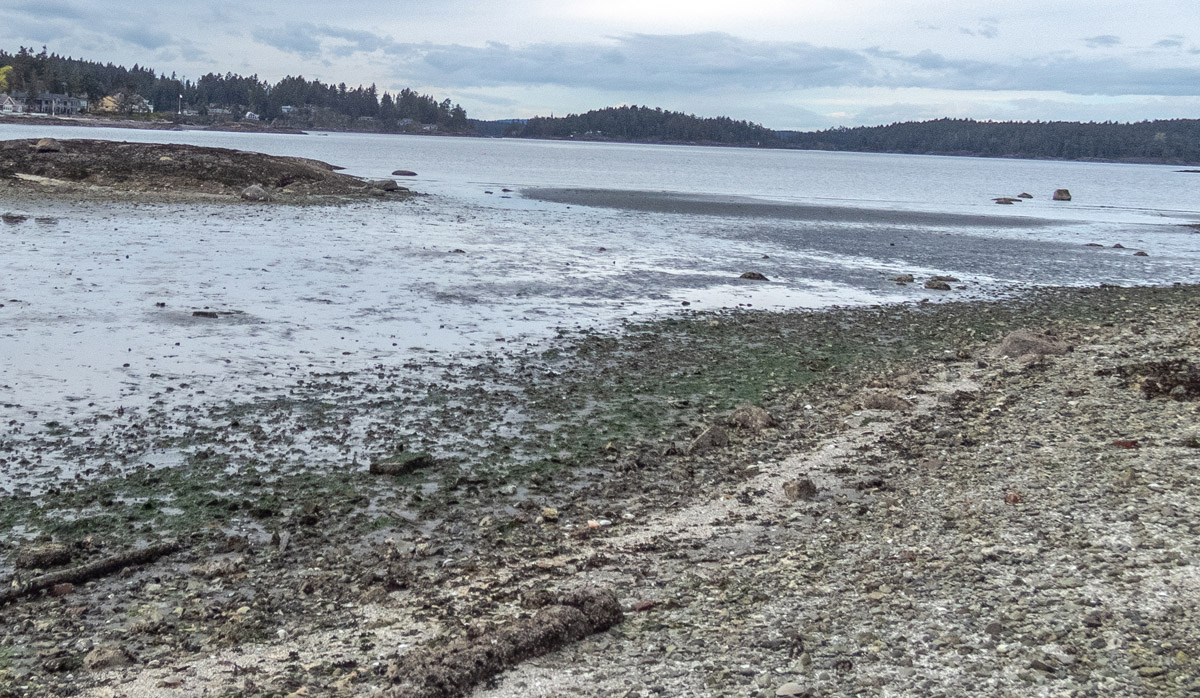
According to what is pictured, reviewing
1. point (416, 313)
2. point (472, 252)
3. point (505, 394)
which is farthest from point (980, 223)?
point (505, 394)

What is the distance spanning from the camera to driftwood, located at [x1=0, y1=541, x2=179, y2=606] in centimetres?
667

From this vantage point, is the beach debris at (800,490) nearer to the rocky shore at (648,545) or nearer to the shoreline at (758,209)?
the rocky shore at (648,545)

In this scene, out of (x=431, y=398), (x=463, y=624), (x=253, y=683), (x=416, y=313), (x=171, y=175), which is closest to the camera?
(x=253, y=683)

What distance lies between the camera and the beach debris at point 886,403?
490 inches

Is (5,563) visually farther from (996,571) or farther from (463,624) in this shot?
(996,571)

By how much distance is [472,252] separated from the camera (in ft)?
94.2

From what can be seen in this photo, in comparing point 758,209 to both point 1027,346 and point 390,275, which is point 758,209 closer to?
point 390,275

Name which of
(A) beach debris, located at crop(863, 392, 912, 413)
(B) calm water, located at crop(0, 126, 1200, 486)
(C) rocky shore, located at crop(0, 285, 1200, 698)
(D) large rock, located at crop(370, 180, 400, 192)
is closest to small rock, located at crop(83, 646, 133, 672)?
(C) rocky shore, located at crop(0, 285, 1200, 698)

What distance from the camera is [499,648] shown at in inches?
230

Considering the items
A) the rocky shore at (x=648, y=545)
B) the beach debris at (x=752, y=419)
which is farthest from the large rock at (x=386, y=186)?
the beach debris at (x=752, y=419)

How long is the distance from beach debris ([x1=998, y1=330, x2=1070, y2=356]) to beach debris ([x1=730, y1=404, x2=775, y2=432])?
621 cm

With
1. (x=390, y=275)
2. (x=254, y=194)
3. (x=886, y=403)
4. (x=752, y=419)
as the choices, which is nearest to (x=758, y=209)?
(x=254, y=194)

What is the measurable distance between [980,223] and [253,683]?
51.2m

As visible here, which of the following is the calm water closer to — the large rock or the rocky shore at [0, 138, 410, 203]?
the large rock
